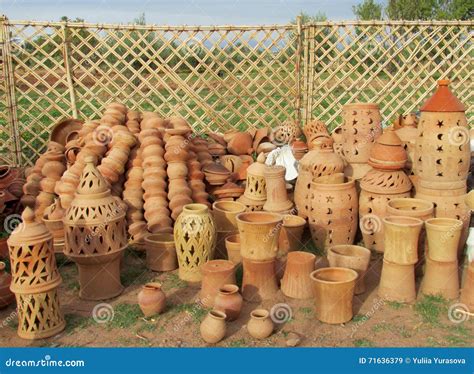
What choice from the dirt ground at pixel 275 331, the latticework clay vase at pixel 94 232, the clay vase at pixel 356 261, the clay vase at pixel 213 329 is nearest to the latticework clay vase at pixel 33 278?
the dirt ground at pixel 275 331

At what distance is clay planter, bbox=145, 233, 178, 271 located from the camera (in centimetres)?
365

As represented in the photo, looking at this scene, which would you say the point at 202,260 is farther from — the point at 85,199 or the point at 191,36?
the point at 191,36

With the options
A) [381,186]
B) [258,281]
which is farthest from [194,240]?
[381,186]

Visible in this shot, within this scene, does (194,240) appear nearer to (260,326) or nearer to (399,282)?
(260,326)

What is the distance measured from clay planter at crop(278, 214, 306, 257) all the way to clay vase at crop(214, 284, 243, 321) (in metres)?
0.94

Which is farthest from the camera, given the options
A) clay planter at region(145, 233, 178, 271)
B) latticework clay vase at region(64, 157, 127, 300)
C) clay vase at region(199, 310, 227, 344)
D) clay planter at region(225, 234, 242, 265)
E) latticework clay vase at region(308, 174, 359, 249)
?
latticework clay vase at region(308, 174, 359, 249)

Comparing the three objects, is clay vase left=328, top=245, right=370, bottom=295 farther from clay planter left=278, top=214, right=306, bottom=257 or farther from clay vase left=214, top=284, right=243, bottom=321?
clay vase left=214, top=284, right=243, bottom=321

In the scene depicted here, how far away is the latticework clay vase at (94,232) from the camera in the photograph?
3.12 m

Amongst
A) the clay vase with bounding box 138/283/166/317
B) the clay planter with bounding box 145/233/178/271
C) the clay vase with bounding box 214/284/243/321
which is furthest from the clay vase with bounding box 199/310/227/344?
the clay planter with bounding box 145/233/178/271

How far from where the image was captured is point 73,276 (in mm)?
3648

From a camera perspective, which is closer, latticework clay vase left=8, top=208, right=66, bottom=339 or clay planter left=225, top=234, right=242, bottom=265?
latticework clay vase left=8, top=208, right=66, bottom=339

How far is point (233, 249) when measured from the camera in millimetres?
3535

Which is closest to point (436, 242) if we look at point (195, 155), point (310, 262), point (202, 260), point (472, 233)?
point (472, 233)

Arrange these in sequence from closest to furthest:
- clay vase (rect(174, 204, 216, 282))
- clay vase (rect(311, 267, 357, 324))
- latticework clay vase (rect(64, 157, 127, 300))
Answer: clay vase (rect(311, 267, 357, 324)) < latticework clay vase (rect(64, 157, 127, 300)) < clay vase (rect(174, 204, 216, 282))
